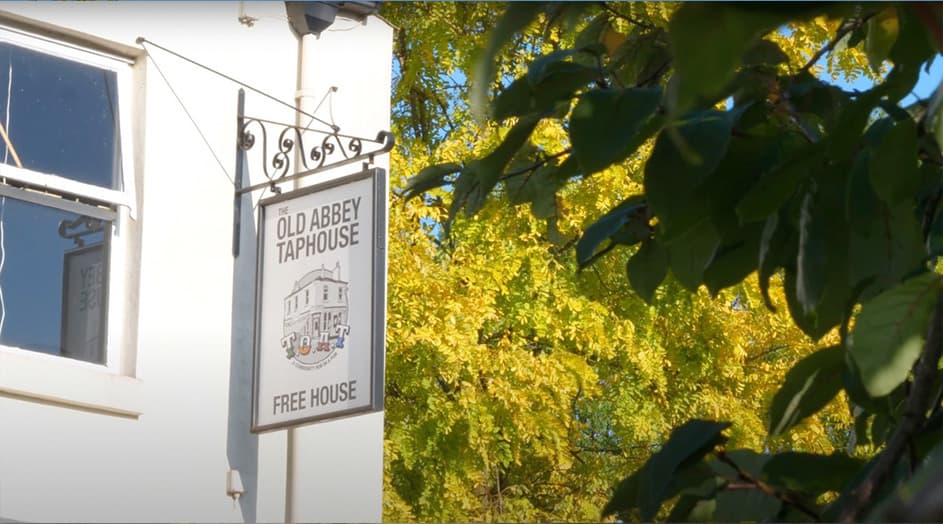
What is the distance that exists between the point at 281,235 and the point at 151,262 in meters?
0.55

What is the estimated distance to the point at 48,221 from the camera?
6.17 m

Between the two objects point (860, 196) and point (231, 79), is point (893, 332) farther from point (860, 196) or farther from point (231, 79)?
point (231, 79)

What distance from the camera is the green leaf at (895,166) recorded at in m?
1.40

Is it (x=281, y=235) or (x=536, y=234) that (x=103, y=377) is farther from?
(x=536, y=234)

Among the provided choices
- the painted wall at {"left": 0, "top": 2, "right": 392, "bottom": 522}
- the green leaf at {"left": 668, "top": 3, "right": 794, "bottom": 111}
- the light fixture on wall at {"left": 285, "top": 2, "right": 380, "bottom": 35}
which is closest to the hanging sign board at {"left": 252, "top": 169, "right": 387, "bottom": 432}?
the painted wall at {"left": 0, "top": 2, "right": 392, "bottom": 522}

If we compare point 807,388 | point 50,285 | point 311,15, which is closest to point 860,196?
point 807,388

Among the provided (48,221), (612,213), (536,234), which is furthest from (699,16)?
(536,234)

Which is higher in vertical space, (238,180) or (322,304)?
(238,180)

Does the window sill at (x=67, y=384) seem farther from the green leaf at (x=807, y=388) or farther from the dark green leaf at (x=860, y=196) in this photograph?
the dark green leaf at (x=860, y=196)

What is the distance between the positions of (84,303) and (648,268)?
459cm

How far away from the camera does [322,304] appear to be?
6.23 meters

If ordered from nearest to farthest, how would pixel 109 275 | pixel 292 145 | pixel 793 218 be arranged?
1. pixel 793 218
2. pixel 109 275
3. pixel 292 145

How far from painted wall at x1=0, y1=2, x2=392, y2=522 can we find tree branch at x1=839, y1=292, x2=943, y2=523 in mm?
4619

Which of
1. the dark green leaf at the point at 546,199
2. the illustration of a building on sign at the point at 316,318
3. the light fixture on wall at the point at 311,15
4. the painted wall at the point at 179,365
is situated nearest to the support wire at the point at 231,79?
the painted wall at the point at 179,365
